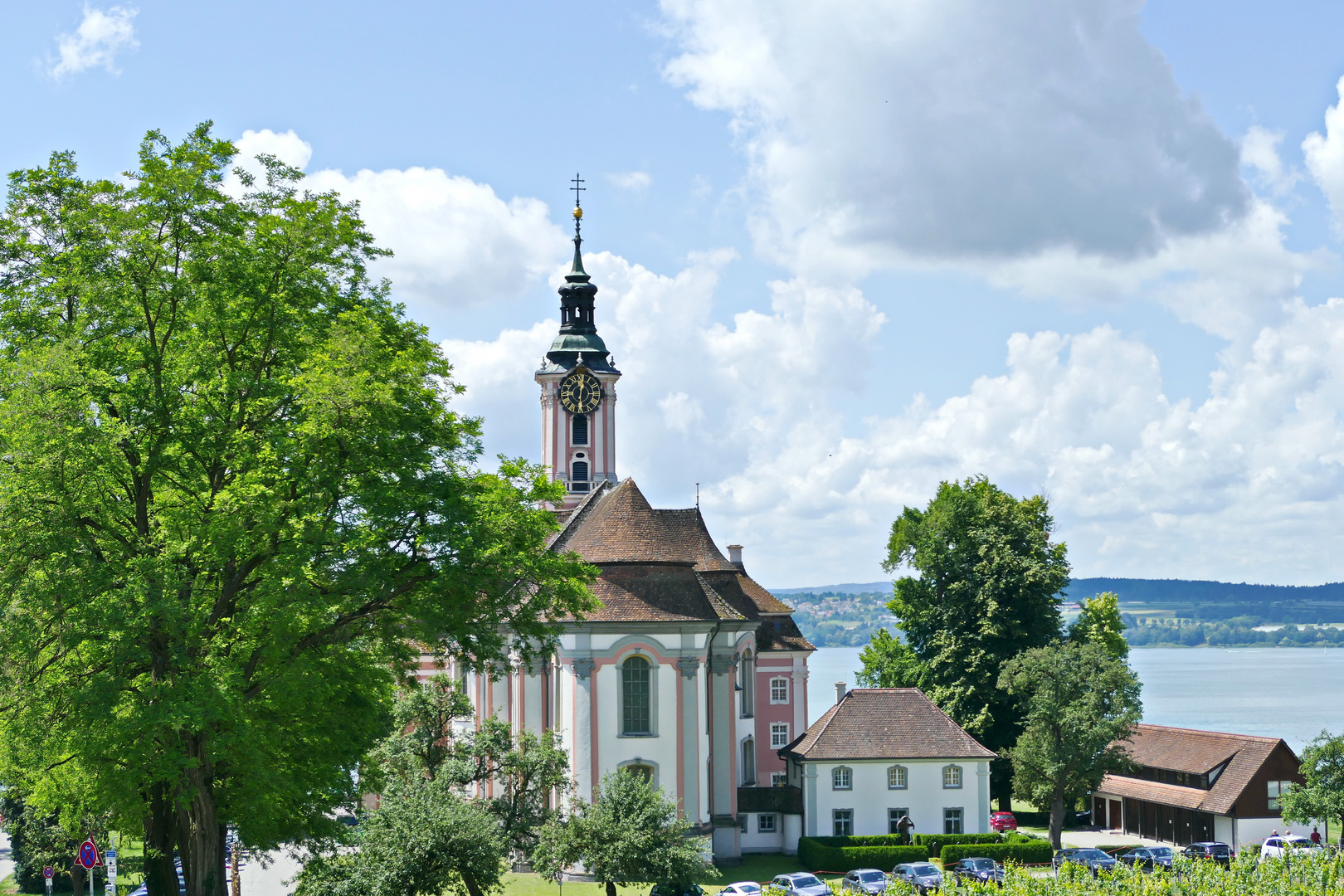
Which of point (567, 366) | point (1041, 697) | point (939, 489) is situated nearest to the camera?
point (1041, 697)

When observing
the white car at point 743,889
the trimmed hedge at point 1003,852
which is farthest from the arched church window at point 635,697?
the trimmed hedge at point 1003,852

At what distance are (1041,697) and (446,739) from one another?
2111cm

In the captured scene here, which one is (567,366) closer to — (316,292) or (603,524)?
(603,524)

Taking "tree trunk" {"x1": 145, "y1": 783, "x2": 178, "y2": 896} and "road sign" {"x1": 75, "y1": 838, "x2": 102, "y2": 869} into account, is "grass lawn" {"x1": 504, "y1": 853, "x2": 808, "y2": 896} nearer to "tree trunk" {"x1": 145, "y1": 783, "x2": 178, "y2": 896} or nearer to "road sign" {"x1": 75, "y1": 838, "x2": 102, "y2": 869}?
"road sign" {"x1": 75, "y1": 838, "x2": 102, "y2": 869}

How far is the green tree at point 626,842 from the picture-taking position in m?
34.1

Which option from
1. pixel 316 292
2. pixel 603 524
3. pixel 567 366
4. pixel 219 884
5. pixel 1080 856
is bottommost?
pixel 1080 856

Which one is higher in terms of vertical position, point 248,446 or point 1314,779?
point 248,446

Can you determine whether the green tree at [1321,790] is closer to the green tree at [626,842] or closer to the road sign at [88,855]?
the green tree at [626,842]

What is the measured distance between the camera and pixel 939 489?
65562 millimetres

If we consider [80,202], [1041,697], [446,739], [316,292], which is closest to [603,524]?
[446,739]

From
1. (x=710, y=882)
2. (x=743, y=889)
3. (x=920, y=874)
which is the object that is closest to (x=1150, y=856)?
(x=920, y=874)

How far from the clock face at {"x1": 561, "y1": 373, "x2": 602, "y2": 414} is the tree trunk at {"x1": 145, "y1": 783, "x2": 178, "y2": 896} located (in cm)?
5118

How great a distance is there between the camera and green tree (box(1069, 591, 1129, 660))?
67312 millimetres

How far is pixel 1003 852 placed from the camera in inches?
1773
